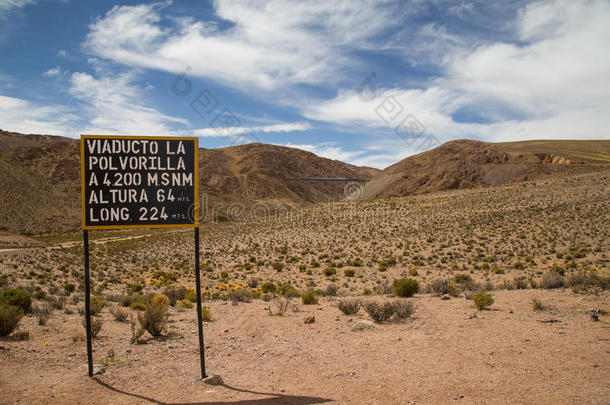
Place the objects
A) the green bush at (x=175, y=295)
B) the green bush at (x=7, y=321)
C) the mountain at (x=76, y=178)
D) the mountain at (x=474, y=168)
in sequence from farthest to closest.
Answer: the mountain at (x=474, y=168) → the mountain at (x=76, y=178) → the green bush at (x=175, y=295) → the green bush at (x=7, y=321)

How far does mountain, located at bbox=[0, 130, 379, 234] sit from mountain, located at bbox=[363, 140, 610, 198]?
39.4 meters

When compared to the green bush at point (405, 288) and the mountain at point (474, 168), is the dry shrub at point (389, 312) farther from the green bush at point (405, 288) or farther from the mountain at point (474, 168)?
the mountain at point (474, 168)

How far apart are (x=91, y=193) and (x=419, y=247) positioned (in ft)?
93.0

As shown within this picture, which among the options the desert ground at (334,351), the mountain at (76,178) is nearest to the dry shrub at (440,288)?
the desert ground at (334,351)

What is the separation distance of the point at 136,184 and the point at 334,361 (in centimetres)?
472

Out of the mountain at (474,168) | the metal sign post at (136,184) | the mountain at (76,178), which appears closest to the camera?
the metal sign post at (136,184)

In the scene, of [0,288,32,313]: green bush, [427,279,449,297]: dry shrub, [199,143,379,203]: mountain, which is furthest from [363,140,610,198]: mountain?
[0,288,32,313]: green bush

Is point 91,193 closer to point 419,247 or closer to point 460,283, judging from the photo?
point 460,283

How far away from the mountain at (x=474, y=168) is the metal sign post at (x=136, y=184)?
284 ft

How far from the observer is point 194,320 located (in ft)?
34.0

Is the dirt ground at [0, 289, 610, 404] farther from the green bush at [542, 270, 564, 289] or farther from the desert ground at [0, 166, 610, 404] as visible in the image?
the green bush at [542, 270, 564, 289]

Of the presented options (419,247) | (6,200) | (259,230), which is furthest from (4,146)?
(419,247)

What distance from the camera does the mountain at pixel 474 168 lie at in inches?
3287

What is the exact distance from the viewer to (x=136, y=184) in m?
6.21
